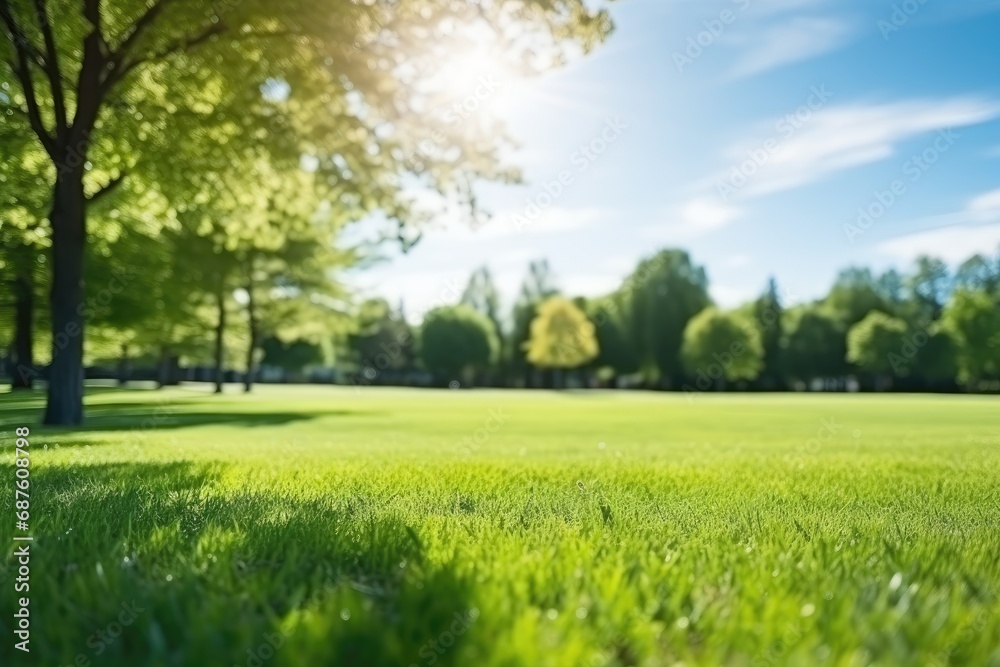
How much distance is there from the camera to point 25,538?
4062mm

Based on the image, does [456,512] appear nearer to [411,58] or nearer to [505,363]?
[411,58]

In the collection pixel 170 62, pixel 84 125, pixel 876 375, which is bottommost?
pixel 876 375

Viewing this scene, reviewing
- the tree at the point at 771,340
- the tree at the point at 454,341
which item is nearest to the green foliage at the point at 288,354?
the tree at the point at 454,341

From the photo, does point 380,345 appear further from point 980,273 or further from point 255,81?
point 255,81

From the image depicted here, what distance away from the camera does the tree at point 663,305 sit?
93.4 metres

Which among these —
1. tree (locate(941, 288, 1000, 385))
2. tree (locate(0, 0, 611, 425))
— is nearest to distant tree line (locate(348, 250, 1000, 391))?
tree (locate(941, 288, 1000, 385))

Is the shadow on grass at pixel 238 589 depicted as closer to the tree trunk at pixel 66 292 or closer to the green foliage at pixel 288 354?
the tree trunk at pixel 66 292

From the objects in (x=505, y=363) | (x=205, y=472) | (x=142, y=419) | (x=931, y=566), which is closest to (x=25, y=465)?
(x=205, y=472)

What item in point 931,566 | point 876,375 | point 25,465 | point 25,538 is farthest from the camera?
point 876,375

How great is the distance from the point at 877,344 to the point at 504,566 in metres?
92.0

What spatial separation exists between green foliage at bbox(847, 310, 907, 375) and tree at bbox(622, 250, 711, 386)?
17.3 metres

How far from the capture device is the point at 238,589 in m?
3.15

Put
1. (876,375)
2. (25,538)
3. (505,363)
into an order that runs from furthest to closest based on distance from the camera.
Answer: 1. (505,363)
2. (876,375)
3. (25,538)

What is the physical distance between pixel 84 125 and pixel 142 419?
767 centimetres
